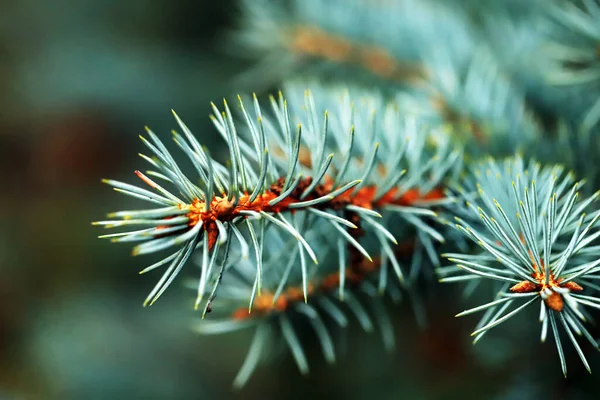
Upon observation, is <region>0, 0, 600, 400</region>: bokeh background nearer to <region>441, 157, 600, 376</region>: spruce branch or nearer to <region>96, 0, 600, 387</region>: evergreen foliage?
<region>96, 0, 600, 387</region>: evergreen foliage

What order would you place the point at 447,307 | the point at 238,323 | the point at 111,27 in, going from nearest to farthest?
the point at 238,323, the point at 447,307, the point at 111,27

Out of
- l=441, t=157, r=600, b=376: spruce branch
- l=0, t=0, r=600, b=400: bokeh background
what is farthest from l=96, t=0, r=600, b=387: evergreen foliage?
l=0, t=0, r=600, b=400: bokeh background

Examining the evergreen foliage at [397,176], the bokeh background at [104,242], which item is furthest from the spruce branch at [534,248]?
the bokeh background at [104,242]

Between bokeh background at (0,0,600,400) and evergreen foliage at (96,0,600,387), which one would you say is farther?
bokeh background at (0,0,600,400)

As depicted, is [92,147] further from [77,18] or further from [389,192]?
[389,192]

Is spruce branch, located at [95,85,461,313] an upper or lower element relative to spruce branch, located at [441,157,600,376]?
upper

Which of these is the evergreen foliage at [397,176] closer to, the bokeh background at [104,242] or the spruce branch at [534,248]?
the spruce branch at [534,248]

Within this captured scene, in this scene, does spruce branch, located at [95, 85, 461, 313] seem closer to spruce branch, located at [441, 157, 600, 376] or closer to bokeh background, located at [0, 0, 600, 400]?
spruce branch, located at [441, 157, 600, 376]

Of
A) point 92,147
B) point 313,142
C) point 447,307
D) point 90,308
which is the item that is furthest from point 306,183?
point 92,147
